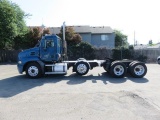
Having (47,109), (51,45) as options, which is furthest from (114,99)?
Result: (51,45)

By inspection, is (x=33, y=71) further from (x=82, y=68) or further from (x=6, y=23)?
(x=6, y=23)

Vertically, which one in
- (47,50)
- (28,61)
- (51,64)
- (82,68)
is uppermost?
(47,50)

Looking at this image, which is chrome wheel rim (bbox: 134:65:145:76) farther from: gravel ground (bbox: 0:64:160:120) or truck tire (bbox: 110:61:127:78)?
gravel ground (bbox: 0:64:160:120)

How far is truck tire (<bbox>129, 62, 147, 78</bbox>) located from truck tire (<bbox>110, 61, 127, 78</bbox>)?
0.53 metres

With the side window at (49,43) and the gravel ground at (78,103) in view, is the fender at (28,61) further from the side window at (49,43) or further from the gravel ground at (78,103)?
the gravel ground at (78,103)

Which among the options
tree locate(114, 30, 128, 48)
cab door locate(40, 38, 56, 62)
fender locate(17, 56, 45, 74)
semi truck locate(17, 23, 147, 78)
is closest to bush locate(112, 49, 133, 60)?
semi truck locate(17, 23, 147, 78)

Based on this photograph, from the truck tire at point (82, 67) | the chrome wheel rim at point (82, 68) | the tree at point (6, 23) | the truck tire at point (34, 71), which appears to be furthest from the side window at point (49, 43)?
the tree at point (6, 23)

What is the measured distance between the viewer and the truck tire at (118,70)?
13.6 m

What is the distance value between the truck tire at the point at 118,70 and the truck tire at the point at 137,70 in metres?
0.53

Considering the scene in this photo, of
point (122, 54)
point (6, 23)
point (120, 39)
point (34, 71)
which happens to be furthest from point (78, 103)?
point (120, 39)

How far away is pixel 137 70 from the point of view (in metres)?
14.0

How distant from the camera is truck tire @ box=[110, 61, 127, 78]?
1365 centimetres

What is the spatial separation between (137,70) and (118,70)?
50.8 inches

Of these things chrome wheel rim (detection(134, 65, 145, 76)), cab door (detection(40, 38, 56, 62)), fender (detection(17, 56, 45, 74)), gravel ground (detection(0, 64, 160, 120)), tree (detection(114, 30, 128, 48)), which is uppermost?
tree (detection(114, 30, 128, 48))
